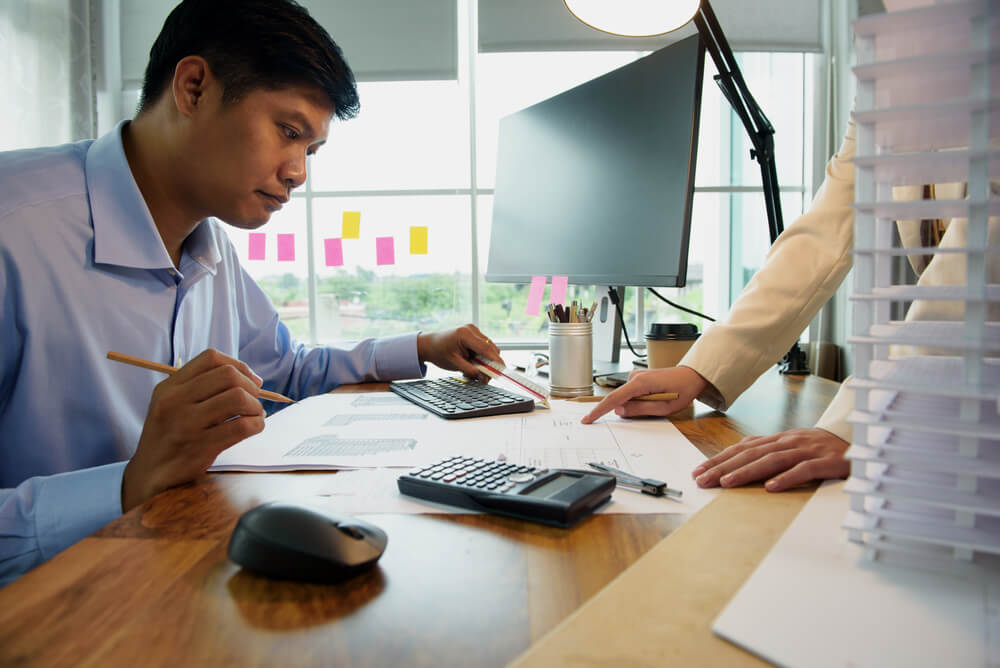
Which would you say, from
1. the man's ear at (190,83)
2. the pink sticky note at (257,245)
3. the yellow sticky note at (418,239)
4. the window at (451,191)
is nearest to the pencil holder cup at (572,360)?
the man's ear at (190,83)

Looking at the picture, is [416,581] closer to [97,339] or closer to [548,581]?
[548,581]

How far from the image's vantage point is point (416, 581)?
38 cm

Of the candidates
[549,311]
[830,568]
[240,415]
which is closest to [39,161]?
[240,415]

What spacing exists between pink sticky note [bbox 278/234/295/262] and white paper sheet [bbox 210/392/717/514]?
2.08 m

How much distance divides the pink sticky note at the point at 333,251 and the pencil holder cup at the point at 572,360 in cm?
200

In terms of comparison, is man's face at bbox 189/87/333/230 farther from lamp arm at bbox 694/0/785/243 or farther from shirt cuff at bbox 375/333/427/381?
lamp arm at bbox 694/0/785/243

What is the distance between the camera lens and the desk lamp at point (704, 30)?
1074 millimetres

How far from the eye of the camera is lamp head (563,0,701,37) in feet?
3.68

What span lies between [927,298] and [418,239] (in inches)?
106

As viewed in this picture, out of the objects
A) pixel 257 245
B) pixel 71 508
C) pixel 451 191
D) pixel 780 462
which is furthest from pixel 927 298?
pixel 257 245

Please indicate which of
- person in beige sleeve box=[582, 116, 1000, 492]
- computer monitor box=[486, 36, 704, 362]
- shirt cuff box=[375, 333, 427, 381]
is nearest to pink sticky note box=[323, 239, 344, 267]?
computer monitor box=[486, 36, 704, 362]

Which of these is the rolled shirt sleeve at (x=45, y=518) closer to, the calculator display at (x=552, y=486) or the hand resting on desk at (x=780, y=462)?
the calculator display at (x=552, y=486)

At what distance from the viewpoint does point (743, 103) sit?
4.00 feet

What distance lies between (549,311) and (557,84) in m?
2.10
